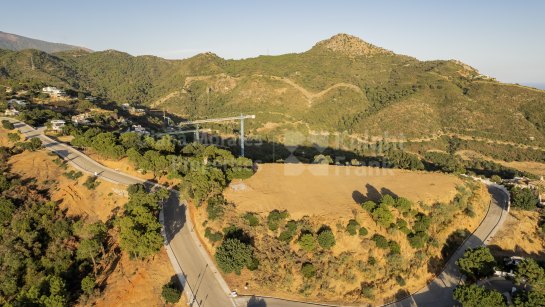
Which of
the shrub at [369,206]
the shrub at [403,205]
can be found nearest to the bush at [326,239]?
the shrub at [369,206]

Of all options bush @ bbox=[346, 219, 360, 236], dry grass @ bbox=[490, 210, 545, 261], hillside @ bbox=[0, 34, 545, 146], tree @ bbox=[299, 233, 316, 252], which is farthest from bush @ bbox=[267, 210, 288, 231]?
hillside @ bbox=[0, 34, 545, 146]

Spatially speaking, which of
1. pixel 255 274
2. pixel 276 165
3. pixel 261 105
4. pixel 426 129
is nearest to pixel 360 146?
pixel 426 129

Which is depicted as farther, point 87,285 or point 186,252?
point 186,252

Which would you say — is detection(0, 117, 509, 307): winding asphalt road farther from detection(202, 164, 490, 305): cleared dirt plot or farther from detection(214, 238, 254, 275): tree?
detection(214, 238, 254, 275): tree

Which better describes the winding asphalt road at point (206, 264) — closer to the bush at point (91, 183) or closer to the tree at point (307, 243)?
the bush at point (91, 183)

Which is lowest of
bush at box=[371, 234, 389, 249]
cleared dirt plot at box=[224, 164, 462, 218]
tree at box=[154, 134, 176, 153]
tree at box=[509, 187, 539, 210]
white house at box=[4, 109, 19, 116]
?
bush at box=[371, 234, 389, 249]

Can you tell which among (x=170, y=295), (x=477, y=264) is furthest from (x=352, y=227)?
(x=170, y=295)

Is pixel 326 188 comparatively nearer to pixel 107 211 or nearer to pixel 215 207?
pixel 215 207

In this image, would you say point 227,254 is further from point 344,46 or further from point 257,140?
point 344,46
